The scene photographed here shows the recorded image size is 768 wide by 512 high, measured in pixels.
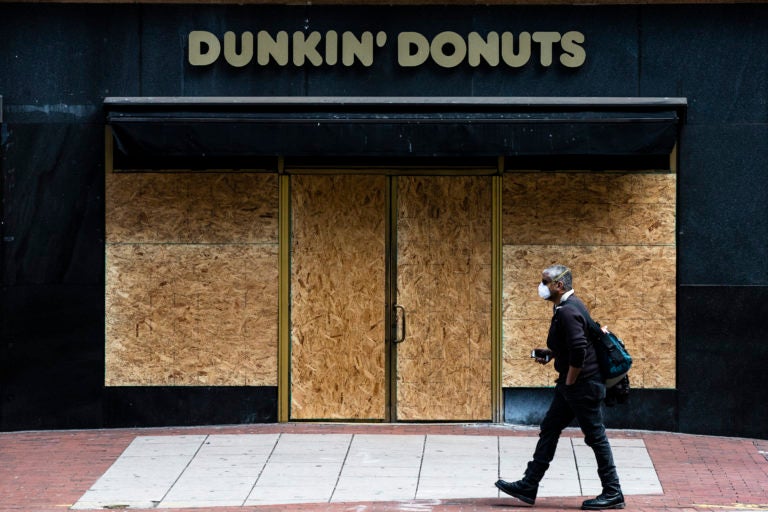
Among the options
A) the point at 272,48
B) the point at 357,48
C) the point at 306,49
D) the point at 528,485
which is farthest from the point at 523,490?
the point at 272,48

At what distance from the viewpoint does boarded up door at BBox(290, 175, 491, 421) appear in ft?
41.5

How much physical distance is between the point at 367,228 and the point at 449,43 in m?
1.98

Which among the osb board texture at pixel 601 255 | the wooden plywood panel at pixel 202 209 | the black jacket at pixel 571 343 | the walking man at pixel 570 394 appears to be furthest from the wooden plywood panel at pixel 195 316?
the black jacket at pixel 571 343

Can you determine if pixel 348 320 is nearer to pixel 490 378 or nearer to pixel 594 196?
pixel 490 378

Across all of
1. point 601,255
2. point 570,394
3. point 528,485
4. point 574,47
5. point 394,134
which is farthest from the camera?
point 601,255

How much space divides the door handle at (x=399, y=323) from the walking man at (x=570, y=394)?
332cm

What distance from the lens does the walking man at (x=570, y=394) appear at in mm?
9273

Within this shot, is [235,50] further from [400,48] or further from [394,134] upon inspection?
[394,134]

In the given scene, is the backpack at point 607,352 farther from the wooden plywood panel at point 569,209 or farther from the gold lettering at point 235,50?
the gold lettering at point 235,50

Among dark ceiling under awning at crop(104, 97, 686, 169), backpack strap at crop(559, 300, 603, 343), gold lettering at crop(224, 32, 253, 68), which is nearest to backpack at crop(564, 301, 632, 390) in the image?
backpack strap at crop(559, 300, 603, 343)

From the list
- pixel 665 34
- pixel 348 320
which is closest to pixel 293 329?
pixel 348 320

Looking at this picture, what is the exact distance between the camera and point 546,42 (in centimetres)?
1251

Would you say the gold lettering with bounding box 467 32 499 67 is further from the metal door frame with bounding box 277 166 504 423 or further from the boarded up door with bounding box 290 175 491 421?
the boarded up door with bounding box 290 175 491 421

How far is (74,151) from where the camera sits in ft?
41.3
